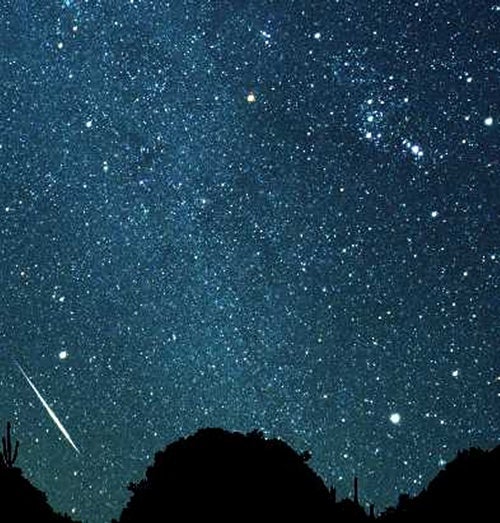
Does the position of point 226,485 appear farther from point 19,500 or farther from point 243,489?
point 19,500

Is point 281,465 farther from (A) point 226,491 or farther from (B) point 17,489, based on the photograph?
(B) point 17,489

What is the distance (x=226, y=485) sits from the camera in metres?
13.0

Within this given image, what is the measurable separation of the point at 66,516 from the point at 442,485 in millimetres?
6785

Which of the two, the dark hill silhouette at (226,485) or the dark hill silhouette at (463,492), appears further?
the dark hill silhouette at (226,485)

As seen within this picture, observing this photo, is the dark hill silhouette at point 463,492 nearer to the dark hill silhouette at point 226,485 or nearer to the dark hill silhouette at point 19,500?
the dark hill silhouette at point 226,485

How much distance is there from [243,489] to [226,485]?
292mm

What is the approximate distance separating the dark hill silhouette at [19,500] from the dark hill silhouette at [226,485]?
137 cm

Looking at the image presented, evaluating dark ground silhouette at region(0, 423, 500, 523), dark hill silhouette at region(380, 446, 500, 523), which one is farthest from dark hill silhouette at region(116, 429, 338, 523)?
dark hill silhouette at region(380, 446, 500, 523)

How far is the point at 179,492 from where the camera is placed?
13.0 m

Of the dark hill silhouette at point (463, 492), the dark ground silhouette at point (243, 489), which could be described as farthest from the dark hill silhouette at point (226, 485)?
the dark hill silhouette at point (463, 492)

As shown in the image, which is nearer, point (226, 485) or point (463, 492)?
point (463, 492)

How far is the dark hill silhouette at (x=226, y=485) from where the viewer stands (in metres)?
12.9

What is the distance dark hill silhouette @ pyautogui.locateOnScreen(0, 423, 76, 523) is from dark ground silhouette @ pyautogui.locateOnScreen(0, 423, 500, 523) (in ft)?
0.05

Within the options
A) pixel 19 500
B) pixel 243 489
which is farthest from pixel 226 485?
pixel 19 500
